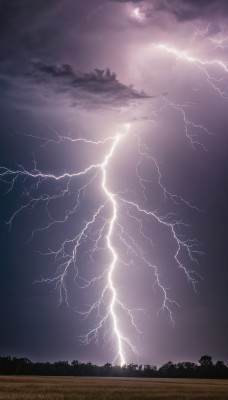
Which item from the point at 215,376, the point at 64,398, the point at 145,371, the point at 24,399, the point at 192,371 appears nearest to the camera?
the point at 24,399

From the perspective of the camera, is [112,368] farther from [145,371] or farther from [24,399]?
[24,399]

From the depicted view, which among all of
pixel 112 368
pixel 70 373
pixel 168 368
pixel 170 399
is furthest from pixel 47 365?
pixel 170 399

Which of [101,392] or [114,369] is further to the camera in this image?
[114,369]

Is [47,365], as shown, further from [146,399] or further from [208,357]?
[146,399]

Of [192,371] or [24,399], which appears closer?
[24,399]

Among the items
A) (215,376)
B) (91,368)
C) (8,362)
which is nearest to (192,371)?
(215,376)

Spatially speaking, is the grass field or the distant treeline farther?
the distant treeline

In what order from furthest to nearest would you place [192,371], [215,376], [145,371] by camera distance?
1. [145,371]
2. [192,371]
3. [215,376]

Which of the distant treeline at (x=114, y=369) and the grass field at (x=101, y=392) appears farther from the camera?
the distant treeline at (x=114, y=369)
